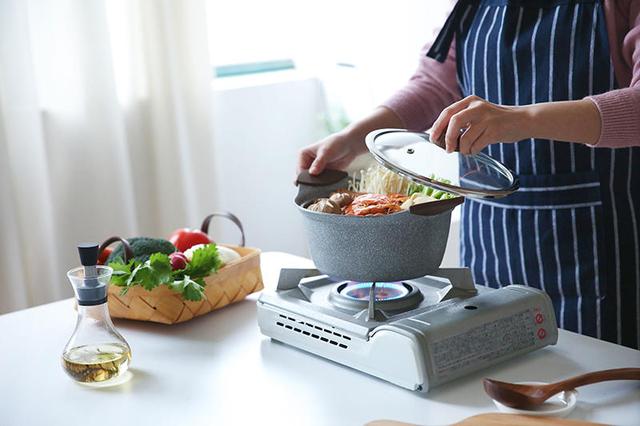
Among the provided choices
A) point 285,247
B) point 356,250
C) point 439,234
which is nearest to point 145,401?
point 356,250

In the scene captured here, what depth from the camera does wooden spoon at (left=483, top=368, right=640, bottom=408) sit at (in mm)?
1223

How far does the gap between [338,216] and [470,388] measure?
0.31 m

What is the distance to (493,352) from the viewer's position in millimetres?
1357

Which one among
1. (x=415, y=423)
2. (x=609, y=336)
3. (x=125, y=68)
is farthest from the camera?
(x=125, y=68)

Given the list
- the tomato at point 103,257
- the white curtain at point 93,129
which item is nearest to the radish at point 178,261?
the tomato at point 103,257

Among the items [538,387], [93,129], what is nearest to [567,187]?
[538,387]

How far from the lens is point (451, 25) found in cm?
189

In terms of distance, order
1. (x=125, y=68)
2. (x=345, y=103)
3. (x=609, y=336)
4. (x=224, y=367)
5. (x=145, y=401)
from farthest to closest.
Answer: (x=345, y=103), (x=125, y=68), (x=609, y=336), (x=224, y=367), (x=145, y=401)

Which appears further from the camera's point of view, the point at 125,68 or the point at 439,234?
the point at 125,68

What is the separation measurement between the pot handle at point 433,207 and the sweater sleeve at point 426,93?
0.65 metres

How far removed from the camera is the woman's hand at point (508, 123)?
4.42ft

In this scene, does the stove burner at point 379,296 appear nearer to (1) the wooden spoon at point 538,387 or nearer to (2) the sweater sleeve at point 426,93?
(1) the wooden spoon at point 538,387

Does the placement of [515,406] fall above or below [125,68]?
below

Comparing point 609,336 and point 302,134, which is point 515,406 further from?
point 302,134
